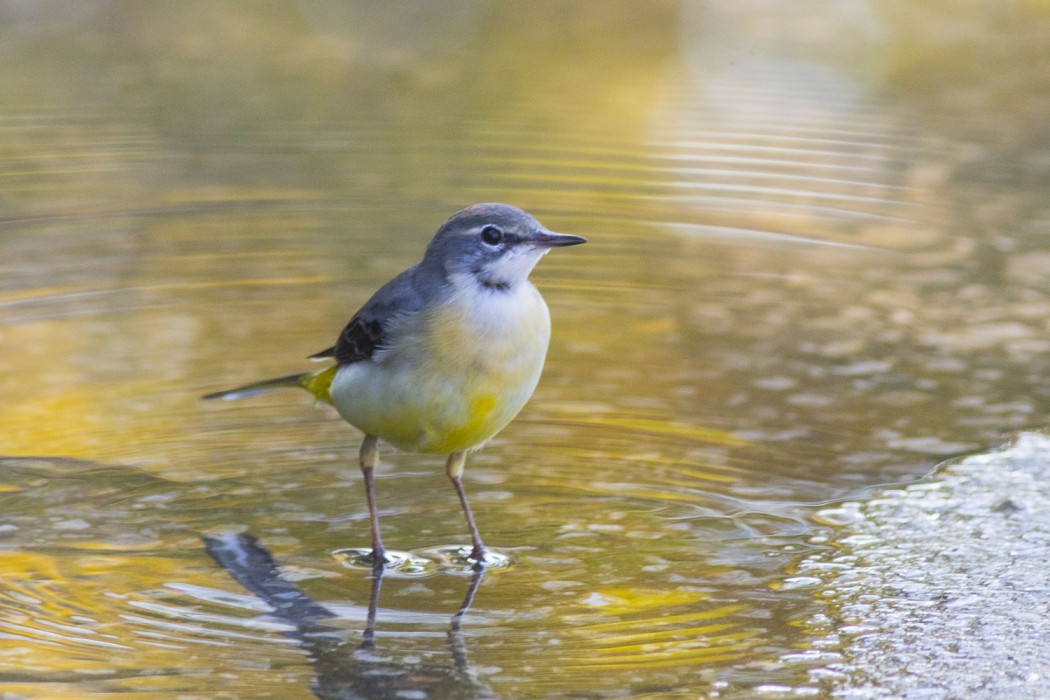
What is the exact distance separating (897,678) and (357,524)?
2.38 m

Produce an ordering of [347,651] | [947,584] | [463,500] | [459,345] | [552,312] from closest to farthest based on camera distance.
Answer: [347,651] → [947,584] → [459,345] → [463,500] → [552,312]

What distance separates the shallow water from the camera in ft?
15.4

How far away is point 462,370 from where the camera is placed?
521 cm

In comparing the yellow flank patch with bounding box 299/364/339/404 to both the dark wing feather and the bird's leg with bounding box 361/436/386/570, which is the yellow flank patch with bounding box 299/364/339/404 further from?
the bird's leg with bounding box 361/436/386/570

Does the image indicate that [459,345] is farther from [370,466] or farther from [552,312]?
[552,312]

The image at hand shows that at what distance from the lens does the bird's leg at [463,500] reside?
17.4 ft

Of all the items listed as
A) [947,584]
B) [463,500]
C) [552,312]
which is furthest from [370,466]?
[552,312]

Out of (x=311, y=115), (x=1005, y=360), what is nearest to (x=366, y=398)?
(x=1005, y=360)

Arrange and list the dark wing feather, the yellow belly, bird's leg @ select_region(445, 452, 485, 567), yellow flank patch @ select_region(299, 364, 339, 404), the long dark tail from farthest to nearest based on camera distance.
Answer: the long dark tail → yellow flank patch @ select_region(299, 364, 339, 404) → the dark wing feather → bird's leg @ select_region(445, 452, 485, 567) → the yellow belly

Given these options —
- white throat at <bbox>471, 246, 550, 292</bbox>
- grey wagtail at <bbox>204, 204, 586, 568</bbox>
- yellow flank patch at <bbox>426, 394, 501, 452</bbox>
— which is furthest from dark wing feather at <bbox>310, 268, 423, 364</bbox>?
yellow flank patch at <bbox>426, 394, 501, 452</bbox>

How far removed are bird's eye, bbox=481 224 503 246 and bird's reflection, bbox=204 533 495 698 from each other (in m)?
1.26

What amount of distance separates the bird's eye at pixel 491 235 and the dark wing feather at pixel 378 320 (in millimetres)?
346

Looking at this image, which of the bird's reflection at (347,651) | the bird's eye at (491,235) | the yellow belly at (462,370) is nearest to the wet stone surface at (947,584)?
the bird's reflection at (347,651)

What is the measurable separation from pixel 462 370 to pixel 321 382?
1.16 metres
